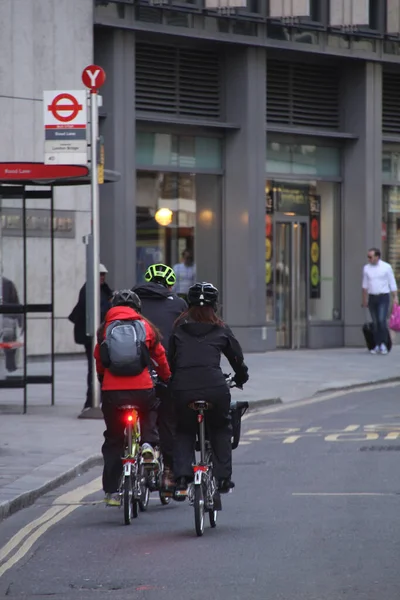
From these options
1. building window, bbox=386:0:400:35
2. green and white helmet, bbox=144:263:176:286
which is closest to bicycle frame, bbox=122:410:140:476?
green and white helmet, bbox=144:263:176:286

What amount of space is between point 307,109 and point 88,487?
16942 mm

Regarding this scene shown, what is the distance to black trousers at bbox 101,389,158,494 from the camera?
9758 mm

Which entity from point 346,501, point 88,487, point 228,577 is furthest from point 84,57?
point 228,577

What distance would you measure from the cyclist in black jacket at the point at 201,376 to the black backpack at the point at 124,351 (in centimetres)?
41

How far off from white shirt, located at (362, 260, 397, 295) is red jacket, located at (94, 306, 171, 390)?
1601 centimetres

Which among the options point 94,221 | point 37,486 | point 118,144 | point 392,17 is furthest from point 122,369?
point 392,17

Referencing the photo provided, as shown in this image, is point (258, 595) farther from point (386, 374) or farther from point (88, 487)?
point (386, 374)

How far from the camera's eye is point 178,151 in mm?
25453

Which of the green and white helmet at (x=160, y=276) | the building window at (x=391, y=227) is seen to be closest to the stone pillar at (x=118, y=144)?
the building window at (x=391, y=227)

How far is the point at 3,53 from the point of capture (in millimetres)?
22891

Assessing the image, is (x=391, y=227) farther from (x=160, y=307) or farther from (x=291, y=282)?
(x=160, y=307)

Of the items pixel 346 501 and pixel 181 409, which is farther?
pixel 346 501

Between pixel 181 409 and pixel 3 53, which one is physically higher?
pixel 3 53

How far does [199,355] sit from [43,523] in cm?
166
